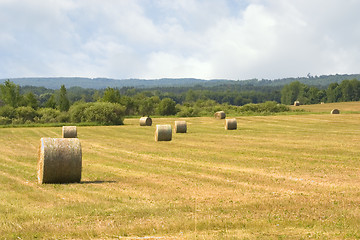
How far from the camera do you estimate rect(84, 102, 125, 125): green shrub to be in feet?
251

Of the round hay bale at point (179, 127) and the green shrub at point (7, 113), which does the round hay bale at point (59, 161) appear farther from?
the green shrub at point (7, 113)

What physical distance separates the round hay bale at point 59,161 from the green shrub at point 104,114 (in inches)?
2393

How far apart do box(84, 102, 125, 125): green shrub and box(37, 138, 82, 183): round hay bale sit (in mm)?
60772

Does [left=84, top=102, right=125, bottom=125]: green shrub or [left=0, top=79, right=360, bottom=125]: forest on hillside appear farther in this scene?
[left=0, top=79, right=360, bottom=125]: forest on hillside

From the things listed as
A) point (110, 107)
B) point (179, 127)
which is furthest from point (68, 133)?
point (110, 107)

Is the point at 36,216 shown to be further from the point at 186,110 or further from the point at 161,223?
the point at 186,110

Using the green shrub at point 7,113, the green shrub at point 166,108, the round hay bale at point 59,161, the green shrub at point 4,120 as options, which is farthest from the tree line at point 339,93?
the round hay bale at point 59,161

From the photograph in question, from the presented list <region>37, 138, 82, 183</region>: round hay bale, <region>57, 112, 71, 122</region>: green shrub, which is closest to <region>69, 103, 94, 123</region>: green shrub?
<region>57, 112, 71, 122</region>: green shrub

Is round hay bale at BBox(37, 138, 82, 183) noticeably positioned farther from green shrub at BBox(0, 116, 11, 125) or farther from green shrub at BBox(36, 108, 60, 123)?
green shrub at BBox(36, 108, 60, 123)

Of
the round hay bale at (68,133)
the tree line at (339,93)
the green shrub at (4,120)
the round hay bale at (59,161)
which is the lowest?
the green shrub at (4,120)

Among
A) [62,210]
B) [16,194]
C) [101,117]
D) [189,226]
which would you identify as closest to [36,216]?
[62,210]

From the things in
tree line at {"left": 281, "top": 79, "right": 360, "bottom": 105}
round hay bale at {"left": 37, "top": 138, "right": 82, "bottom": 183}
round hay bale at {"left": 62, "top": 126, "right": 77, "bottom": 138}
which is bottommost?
round hay bale at {"left": 62, "top": 126, "right": 77, "bottom": 138}

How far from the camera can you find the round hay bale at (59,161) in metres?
15.2

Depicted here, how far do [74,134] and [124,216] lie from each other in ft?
106
